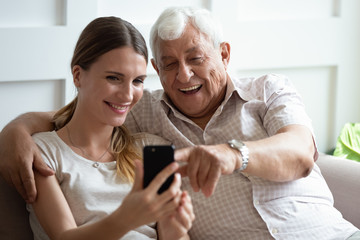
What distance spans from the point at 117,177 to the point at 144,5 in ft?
3.08

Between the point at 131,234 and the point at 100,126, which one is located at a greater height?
the point at 100,126

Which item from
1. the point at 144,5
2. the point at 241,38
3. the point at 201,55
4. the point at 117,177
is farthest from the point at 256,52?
the point at 117,177

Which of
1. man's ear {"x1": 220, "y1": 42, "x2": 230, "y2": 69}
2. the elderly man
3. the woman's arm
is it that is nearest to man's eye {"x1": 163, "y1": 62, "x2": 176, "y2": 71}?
the elderly man

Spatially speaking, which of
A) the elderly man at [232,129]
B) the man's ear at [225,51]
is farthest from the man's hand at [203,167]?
the man's ear at [225,51]

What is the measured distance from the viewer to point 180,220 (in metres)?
1.32

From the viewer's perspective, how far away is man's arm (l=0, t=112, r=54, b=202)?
61.3 inches

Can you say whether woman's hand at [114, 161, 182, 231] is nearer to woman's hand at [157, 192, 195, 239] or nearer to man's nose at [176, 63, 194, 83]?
woman's hand at [157, 192, 195, 239]

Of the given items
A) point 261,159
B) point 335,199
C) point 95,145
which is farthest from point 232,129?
point 335,199

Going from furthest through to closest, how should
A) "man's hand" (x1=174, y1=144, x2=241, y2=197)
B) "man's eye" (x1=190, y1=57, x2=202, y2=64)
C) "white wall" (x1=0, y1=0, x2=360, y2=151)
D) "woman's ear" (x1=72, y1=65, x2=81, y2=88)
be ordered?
1. "white wall" (x1=0, y1=0, x2=360, y2=151)
2. "man's eye" (x1=190, y1=57, x2=202, y2=64)
3. "woman's ear" (x1=72, y1=65, x2=81, y2=88)
4. "man's hand" (x1=174, y1=144, x2=241, y2=197)

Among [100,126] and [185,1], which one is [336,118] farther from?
[100,126]

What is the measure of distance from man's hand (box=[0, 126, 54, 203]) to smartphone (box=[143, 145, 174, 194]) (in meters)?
0.43

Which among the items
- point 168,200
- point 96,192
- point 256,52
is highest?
point 256,52

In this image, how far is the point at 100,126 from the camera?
1.71 m

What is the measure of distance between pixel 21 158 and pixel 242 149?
1.97ft
